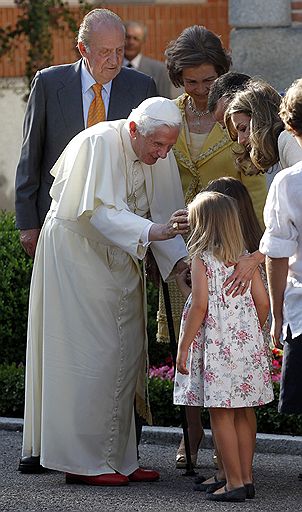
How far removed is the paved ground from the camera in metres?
5.99

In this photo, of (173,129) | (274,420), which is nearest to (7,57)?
(274,420)

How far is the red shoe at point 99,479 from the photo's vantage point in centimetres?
646

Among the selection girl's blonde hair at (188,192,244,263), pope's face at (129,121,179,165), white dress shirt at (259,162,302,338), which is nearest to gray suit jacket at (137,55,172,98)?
pope's face at (129,121,179,165)

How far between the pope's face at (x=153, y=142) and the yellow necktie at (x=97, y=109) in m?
0.72

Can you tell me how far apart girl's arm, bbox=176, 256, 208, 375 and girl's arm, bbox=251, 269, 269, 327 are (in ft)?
0.76

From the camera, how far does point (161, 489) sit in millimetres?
6398

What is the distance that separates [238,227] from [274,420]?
1.96 m

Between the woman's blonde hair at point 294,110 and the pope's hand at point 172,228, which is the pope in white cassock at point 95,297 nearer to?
the pope's hand at point 172,228

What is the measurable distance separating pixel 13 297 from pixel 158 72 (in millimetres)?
4733

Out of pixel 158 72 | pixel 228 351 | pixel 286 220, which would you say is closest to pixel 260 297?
pixel 228 351

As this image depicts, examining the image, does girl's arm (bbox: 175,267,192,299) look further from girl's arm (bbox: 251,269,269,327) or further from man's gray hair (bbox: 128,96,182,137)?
man's gray hair (bbox: 128,96,182,137)

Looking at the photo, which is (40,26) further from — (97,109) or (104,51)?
(104,51)

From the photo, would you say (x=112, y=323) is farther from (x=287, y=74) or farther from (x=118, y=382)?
(x=287, y=74)

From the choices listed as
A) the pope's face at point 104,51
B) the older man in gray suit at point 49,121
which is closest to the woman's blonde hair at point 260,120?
the pope's face at point 104,51
